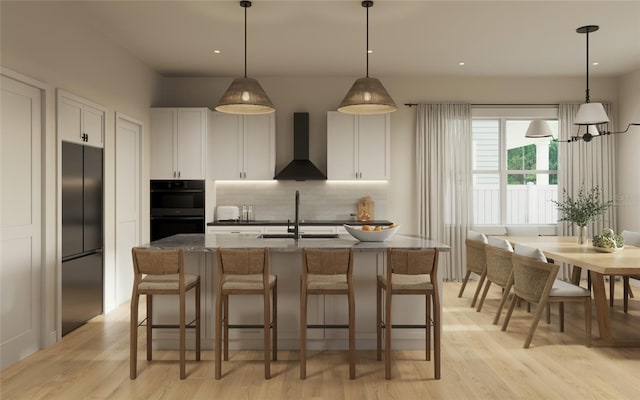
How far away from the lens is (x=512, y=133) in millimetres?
7672

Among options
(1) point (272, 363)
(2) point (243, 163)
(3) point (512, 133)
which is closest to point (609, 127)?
(3) point (512, 133)

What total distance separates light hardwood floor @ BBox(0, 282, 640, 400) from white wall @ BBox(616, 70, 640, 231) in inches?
140

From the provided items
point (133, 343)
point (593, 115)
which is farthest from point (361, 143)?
point (133, 343)

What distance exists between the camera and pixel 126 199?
6133 mm

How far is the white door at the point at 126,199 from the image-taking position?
5.85m

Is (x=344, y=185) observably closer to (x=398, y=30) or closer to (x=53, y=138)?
(x=398, y=30)

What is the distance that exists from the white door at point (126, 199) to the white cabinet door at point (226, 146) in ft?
3.40

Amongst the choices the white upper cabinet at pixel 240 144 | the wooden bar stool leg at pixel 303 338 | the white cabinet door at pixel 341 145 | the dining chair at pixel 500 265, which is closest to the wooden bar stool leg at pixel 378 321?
the wooden bar stool leg at pixel 303 338

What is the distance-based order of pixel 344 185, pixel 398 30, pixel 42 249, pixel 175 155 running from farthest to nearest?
pixel 344 185
pixel 175 155
pixel 398 30
pixel 42 249

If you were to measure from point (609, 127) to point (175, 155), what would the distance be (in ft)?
21.5

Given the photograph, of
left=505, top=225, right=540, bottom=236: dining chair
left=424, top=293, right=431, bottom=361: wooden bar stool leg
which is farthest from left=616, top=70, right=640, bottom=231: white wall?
left=424, top=293, right=431, bottom=361: wooden bar stool leg

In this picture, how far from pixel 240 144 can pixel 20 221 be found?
3533 mm

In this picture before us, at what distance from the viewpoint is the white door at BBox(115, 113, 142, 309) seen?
5852 millimetres

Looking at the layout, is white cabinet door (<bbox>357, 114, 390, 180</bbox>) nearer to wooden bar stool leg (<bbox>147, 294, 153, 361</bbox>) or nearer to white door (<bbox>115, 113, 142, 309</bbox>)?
white door (<bbox>115, 113, 142, 309</bbox>)
